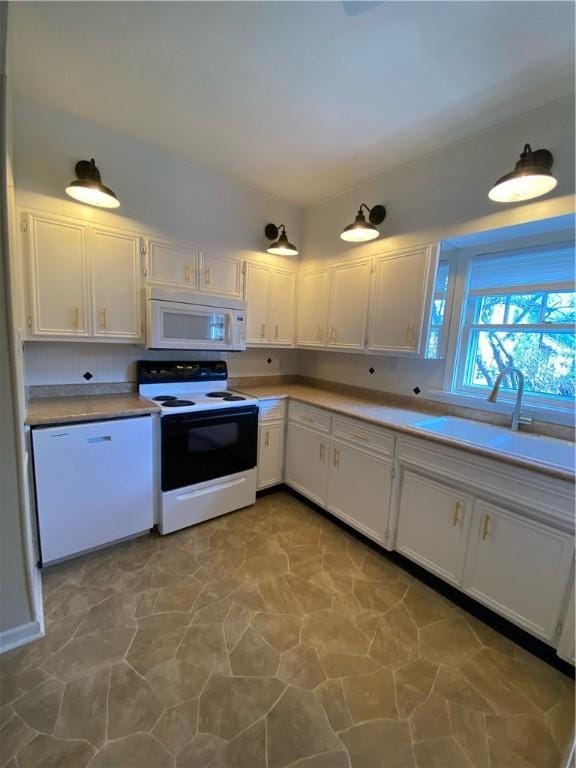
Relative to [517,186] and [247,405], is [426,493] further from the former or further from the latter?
[517,186]

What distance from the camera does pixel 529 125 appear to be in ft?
5.86

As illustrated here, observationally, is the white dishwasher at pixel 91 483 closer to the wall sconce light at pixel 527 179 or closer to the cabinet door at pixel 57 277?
the cabinet door at pixel 57 277

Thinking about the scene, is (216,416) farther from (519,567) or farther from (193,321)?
(519,567)

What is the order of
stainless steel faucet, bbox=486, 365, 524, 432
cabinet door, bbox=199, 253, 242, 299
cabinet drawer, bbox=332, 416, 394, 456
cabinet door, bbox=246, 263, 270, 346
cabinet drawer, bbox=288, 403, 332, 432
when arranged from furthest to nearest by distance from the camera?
cabinet door, bbox=246, 263, 270, 346 → cabinet door, bbox=199, 253, 242, 299 → cabinet drawer, bbox=288, 403, 332, 432 → cabinet drawer, bbox=332, 416, 394, 456 → stainless steel faucet, bbox=486, 365, 524, 432

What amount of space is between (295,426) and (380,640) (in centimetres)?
162

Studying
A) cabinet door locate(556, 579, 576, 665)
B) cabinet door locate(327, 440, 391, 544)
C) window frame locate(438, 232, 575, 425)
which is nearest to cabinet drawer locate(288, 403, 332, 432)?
cabinet door locate(327, 440, 391, 544)

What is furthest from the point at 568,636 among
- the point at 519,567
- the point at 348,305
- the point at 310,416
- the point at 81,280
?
the point at 81,280

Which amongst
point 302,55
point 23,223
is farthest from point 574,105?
point 23,223

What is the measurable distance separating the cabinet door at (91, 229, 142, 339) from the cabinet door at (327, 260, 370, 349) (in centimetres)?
163

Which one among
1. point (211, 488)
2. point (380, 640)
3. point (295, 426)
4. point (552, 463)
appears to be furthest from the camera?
point (295, 426)

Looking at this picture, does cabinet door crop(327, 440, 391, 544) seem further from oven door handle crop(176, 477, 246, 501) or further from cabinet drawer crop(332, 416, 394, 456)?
oven door handle crop(176, 477, 246, 501)

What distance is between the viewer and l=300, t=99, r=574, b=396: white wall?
5.61 ft

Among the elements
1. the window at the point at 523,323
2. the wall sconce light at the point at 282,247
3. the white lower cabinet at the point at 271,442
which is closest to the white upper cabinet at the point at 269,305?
the wall sconce light at the point at 282,247

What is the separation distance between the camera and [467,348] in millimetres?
2396
